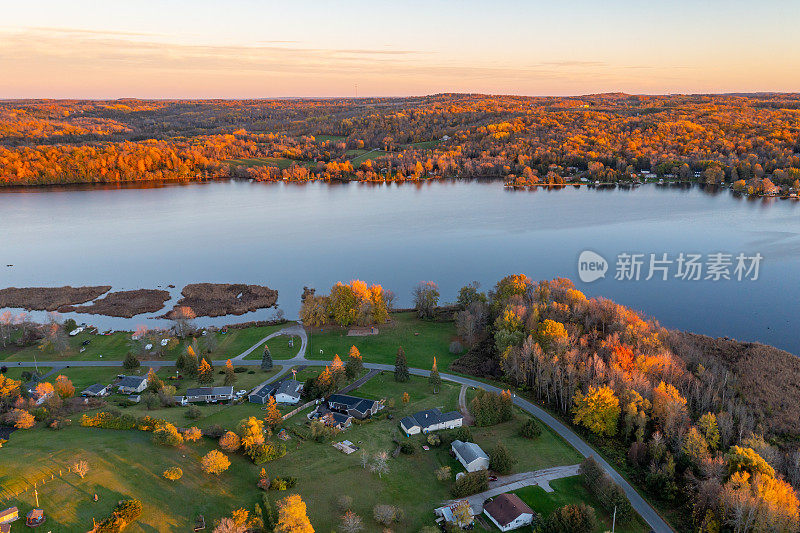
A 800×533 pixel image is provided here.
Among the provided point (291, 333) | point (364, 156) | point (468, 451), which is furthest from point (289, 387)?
point (364, 156)

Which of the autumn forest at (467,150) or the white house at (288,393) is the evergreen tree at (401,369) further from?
the autumn forest at (467,150)

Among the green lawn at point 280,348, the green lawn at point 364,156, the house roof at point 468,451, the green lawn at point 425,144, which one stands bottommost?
the green lawn at point 280,348

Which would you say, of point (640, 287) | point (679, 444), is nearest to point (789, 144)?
point (640, 287)

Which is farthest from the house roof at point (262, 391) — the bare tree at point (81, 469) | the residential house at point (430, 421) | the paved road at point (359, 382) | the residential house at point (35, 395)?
the residential house at point (35, 395)

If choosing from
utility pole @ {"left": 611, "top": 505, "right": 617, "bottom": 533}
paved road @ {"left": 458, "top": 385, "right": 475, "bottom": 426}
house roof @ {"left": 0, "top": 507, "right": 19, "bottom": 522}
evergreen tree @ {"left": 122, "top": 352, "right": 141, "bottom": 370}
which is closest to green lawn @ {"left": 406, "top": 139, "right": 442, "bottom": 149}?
evergreen tree @ {"left": 122, "top": 352, "right": 141, "bottom": 370}

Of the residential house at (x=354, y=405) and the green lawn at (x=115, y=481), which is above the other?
the green lawn at (x=115, y=481)

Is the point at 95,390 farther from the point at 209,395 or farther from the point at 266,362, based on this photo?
the point at 266,362

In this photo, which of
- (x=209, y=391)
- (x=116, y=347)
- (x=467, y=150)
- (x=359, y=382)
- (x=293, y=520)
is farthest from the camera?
(x=467, y=150)
